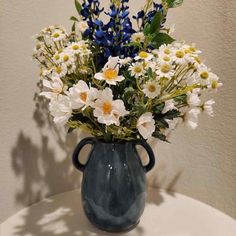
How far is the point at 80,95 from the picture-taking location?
644 mm

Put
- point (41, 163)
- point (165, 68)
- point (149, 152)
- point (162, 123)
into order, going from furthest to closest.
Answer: point (41, 163)
point (149, 152)
point (162, 123)
point (165, 68)

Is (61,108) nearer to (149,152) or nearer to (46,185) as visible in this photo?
(149,152)

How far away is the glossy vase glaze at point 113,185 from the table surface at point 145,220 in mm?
82

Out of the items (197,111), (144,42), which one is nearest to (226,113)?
(197,111)

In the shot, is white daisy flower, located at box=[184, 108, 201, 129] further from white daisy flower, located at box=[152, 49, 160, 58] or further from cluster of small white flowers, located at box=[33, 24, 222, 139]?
white daisy flower, located at box=[152, 49, 160, 58]

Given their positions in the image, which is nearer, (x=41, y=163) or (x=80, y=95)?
(x=80, y=95)

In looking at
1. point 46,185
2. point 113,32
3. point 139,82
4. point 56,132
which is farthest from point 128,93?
point 46,185

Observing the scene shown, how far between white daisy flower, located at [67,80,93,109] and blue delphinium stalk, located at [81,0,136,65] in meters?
0.11

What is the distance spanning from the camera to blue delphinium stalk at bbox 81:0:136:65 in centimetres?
69

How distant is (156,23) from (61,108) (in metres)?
0.27

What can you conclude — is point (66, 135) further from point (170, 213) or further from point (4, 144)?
point (170, 213)

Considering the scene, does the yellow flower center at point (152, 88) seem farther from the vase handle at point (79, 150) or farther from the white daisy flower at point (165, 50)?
the vase handle at point (79, 150)

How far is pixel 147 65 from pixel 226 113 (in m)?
0.43

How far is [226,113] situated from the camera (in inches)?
38.3
